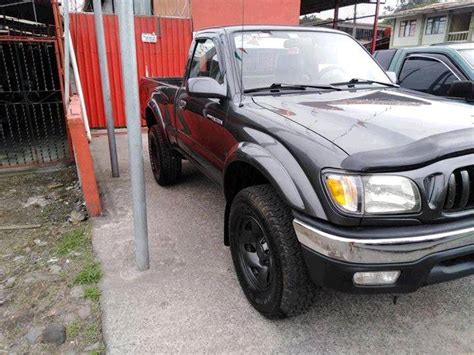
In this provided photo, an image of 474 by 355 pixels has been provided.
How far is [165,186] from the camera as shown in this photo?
203 inches

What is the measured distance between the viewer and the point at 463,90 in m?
4.15

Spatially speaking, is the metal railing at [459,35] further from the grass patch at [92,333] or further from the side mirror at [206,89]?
the grass patch at [92,333]

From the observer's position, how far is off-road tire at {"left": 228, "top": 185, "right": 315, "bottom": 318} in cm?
219

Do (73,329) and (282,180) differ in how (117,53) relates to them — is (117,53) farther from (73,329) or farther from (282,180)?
(282,180)

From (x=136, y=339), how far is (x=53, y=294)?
35.4 inches

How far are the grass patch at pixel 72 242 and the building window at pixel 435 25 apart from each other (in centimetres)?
3426

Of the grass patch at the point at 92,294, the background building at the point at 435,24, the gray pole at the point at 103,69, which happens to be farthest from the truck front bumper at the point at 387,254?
the background building at the point at 435,24

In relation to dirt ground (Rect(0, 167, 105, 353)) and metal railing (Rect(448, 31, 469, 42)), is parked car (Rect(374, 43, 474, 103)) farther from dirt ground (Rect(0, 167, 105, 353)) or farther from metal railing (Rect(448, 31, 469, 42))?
metal railing (Rect(448, 31, 469, 42))

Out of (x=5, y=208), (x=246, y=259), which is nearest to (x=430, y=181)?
(x=246, y=259)

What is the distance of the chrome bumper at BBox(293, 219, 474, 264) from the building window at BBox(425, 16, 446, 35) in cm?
3455

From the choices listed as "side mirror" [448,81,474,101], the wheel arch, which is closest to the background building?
"side mirror" [448,81,474,101]

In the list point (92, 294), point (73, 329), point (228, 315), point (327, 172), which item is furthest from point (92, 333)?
point (327, 172)

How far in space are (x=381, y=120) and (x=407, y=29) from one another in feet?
118

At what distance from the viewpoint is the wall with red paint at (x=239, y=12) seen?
28.6ft
